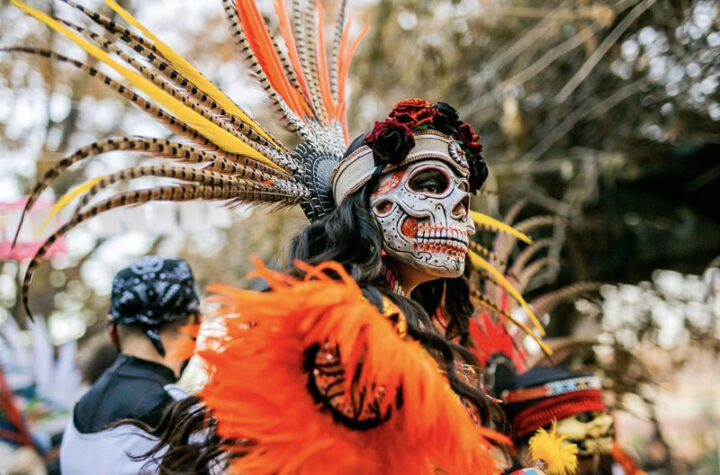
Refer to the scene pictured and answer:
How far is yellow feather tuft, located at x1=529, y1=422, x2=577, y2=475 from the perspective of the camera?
201cm

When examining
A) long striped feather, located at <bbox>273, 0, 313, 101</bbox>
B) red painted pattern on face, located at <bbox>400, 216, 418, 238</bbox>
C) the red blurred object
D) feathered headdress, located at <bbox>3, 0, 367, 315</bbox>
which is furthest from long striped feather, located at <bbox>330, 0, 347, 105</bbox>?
the red blurred object

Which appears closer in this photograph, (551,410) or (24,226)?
(551,410)

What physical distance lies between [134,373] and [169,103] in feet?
3.94

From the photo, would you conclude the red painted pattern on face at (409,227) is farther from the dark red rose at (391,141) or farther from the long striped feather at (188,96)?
the long striped feather at (188,96)

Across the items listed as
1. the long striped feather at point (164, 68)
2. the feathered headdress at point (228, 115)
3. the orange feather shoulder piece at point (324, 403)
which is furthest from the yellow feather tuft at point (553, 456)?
the long striped feather at point (164, 68)

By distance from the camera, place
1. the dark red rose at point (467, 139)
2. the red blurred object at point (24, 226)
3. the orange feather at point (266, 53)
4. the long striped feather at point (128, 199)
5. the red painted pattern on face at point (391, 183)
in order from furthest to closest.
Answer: the red blurred object at point (24, 226) → the orange feather at point (266, 53) → the dark red rose at point (467, 139) → the red painted pattern on face at point (391, 183) → the long striped feather at point (128, 199)

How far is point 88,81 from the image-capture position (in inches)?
322

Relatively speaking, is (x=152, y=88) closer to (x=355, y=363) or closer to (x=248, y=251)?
(x=355, y=363)

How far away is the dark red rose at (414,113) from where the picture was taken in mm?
1872

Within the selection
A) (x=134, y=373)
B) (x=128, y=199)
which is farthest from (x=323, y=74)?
(x=134, y=373)

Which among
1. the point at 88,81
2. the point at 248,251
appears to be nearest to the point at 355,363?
the point at 248,251

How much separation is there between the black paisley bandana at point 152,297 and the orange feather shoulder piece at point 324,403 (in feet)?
3.94

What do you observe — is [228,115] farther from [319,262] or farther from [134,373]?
[134,373]

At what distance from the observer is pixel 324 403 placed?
143 centimetres
